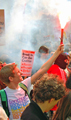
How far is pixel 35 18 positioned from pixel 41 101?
2.87 meters

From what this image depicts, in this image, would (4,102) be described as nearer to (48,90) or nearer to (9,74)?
(9,74)

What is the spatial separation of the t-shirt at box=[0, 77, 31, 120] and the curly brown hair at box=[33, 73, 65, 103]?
0.45m

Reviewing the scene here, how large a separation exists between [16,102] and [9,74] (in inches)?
13.0

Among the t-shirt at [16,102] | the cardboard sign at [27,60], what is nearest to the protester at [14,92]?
the t-shirt at [16,102]

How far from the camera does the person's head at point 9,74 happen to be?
1723mm

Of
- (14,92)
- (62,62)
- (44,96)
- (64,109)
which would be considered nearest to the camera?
(64,109)

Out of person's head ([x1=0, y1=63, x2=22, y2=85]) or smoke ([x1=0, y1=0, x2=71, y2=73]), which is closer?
person's head ([x1=0, y1=63, x2=22, y2=85])

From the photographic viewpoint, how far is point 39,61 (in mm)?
3211

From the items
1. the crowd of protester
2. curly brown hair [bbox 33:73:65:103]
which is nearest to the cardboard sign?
the crowd of protester

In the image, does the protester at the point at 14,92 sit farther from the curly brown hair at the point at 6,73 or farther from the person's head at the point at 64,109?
the person's head at the point at 64,109

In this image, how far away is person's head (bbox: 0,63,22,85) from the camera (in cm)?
172

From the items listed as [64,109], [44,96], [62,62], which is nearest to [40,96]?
[44,96]

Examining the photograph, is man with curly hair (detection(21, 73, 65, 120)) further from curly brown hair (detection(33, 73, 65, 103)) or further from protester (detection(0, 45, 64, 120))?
protester (detection(0, 45, 64, 120))

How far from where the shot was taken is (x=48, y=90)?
4.04ft
